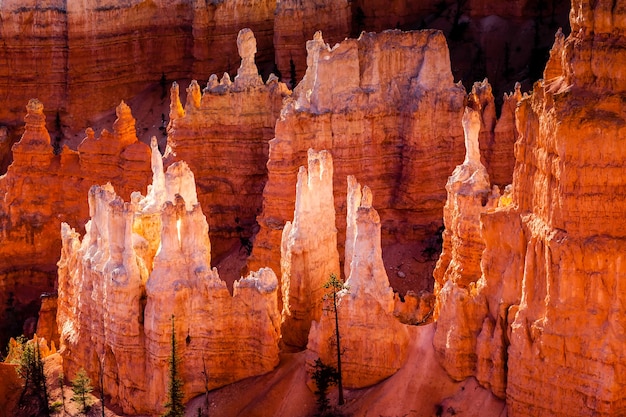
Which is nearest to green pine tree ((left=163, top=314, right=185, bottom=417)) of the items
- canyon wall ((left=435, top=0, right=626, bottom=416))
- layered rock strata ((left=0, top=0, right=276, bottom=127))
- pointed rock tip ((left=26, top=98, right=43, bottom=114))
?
canyon wall ((left=435, top=0, right=626, bottom=416))

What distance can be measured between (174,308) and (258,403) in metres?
2.79

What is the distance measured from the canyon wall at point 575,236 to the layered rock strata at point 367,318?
133 inches

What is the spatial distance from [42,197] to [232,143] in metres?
7.35

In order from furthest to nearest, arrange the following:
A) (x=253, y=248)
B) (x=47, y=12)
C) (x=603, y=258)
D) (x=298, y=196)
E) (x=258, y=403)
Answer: (x=47, y=12)
(x=253, y=248)
(x=298, y=196)
(x=258, y=403)
(x=603, y=258)

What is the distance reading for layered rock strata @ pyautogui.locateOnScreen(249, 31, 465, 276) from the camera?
121 feet

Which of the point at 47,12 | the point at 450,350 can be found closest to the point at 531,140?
the point at 450,350

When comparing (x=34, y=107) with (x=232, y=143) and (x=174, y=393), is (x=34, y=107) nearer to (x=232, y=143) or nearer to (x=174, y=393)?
(x=232, y=143)

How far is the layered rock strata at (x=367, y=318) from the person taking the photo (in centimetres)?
2692

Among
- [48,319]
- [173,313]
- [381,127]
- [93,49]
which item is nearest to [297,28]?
[93,49]

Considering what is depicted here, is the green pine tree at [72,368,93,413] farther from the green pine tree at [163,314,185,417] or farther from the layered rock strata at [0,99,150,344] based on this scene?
the layered rock strata at [0,99,150,344]

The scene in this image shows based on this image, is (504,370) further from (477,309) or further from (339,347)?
(339,347)

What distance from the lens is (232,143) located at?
41094 mm

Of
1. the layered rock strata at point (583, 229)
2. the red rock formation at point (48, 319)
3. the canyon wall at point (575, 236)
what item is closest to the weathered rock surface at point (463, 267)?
the canyon wall at point (575, 236)

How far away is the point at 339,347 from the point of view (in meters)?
27.3
